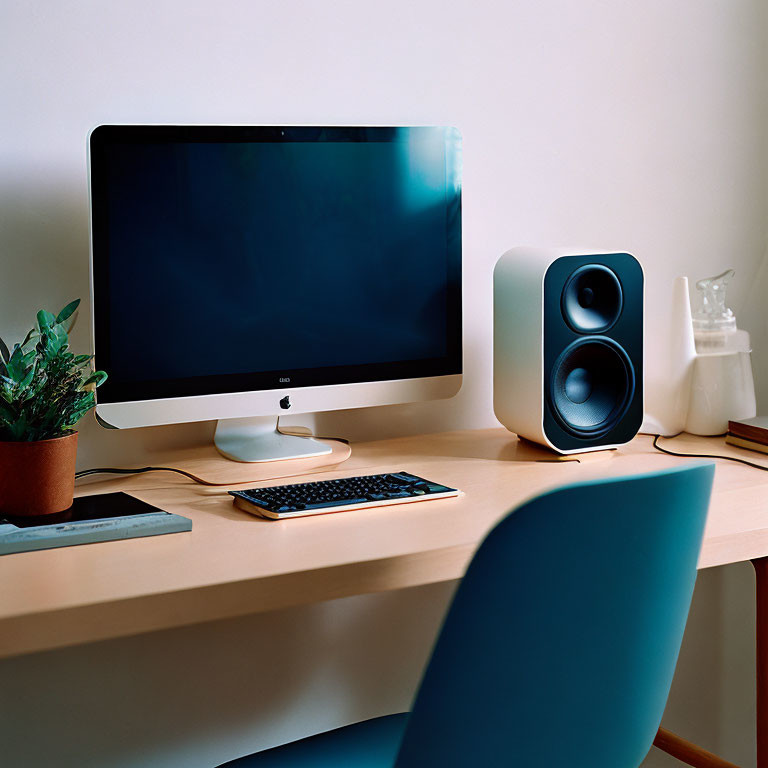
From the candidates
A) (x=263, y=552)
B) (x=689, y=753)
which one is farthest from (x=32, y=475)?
(x=689, y=753)

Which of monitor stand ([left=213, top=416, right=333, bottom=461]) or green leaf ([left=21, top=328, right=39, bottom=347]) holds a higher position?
green leaf ([left=21, top=328, right=39, bottom=347])

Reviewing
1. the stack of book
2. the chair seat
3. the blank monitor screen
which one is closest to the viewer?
the chair seat

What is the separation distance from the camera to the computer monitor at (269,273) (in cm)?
142

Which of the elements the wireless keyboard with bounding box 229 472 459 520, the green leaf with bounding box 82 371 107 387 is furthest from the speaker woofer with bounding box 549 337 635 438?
the green leaf with bounding box 82 371 107 387

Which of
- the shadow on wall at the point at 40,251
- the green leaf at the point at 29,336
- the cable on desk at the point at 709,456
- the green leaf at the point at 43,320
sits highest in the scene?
the shadow on wall at the point at 40,251

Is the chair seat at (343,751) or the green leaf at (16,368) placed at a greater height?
the green leaf at (16,368)

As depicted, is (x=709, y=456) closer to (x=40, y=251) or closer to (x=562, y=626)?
(x=562, y=626)

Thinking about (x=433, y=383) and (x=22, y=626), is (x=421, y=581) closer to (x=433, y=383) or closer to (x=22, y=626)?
(x=22, y=626)

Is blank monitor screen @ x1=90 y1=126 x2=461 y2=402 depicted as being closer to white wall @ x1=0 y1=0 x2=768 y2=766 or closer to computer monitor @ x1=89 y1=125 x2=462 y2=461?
computer monitor @ x1=89 y1=125 x2=462 y2=461

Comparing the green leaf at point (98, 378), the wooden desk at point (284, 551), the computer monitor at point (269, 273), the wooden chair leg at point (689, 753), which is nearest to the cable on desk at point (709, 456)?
the wooden desk at point (284, 551)

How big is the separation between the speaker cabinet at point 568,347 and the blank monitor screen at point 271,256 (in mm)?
91

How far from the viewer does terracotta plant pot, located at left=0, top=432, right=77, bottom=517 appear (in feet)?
4.16

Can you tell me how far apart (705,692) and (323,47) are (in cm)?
147

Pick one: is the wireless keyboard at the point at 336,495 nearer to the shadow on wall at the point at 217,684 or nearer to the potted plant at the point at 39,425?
the potted plant at the point at 39,425
